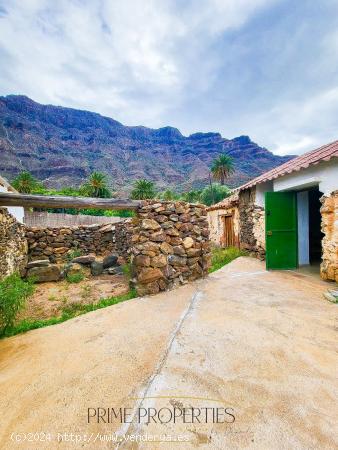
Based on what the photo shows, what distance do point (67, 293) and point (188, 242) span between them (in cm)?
350

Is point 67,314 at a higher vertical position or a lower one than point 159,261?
lower

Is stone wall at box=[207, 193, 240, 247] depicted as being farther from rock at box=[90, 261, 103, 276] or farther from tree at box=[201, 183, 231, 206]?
tree at box=[201, 183, 231, 206]

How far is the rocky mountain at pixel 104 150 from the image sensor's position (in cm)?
5512

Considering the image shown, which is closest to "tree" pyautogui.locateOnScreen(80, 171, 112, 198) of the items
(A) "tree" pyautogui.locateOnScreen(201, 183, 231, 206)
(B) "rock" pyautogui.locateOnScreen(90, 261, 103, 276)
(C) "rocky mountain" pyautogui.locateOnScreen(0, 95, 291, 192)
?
(A) "tree" pyautogui.locateOnScreen(201, 183, 231, 206)

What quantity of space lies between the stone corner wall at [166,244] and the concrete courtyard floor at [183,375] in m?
1.07

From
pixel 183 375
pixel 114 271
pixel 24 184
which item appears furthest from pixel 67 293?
pixel 24 184

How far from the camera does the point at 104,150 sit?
7400cm

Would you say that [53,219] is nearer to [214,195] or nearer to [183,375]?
[183,375]

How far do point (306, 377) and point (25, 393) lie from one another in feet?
8.72

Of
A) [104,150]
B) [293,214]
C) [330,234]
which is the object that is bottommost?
[330,234]

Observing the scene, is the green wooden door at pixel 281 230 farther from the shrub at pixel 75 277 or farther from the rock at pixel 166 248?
the shrub at pixel 75 277

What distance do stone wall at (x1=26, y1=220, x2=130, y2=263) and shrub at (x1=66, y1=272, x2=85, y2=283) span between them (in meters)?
2.40

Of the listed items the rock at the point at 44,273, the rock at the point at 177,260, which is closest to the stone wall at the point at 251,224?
the rock at the point at 177,260

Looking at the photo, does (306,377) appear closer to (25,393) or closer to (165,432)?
(165,432)
